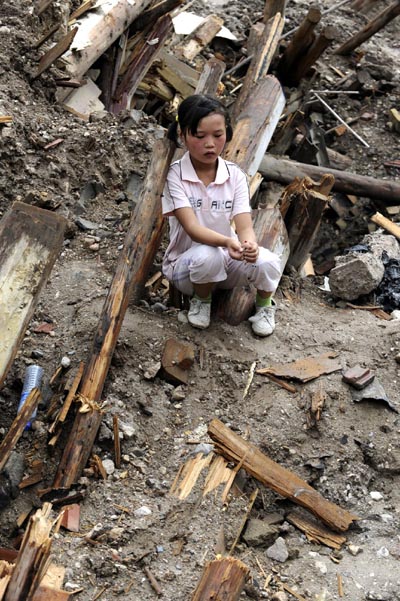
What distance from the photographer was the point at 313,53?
908 cm

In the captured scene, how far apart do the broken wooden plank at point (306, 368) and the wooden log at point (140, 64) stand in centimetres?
412

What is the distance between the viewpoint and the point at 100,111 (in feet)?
24.3

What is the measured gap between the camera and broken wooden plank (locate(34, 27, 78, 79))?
7002 mm

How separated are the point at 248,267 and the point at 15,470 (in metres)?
1.80

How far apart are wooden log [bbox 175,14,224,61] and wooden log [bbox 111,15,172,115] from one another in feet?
2.38

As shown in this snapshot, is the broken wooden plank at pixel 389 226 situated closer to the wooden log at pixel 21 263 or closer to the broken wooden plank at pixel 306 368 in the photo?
the broken wooden plank at pixel 306 368

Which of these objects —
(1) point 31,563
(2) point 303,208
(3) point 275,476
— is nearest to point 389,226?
(2) point 303,208

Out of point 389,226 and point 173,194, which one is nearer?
point 173,194

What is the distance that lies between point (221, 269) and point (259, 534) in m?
1.61

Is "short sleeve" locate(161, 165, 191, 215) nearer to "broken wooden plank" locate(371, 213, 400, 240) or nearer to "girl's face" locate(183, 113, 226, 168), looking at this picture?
"girl's face" locate(183, 113, 226, 168)

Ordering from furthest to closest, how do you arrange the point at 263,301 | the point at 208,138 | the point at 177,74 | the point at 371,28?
the point at 371,28 < the point at 177,74 < the point at 263,301 < the point at 208,138

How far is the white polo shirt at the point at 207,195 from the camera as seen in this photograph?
4820 mm

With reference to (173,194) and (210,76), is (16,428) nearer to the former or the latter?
(173,194)

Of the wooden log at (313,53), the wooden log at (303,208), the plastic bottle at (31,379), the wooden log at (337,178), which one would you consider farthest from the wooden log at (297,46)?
the plastic bottle at (31,379)
